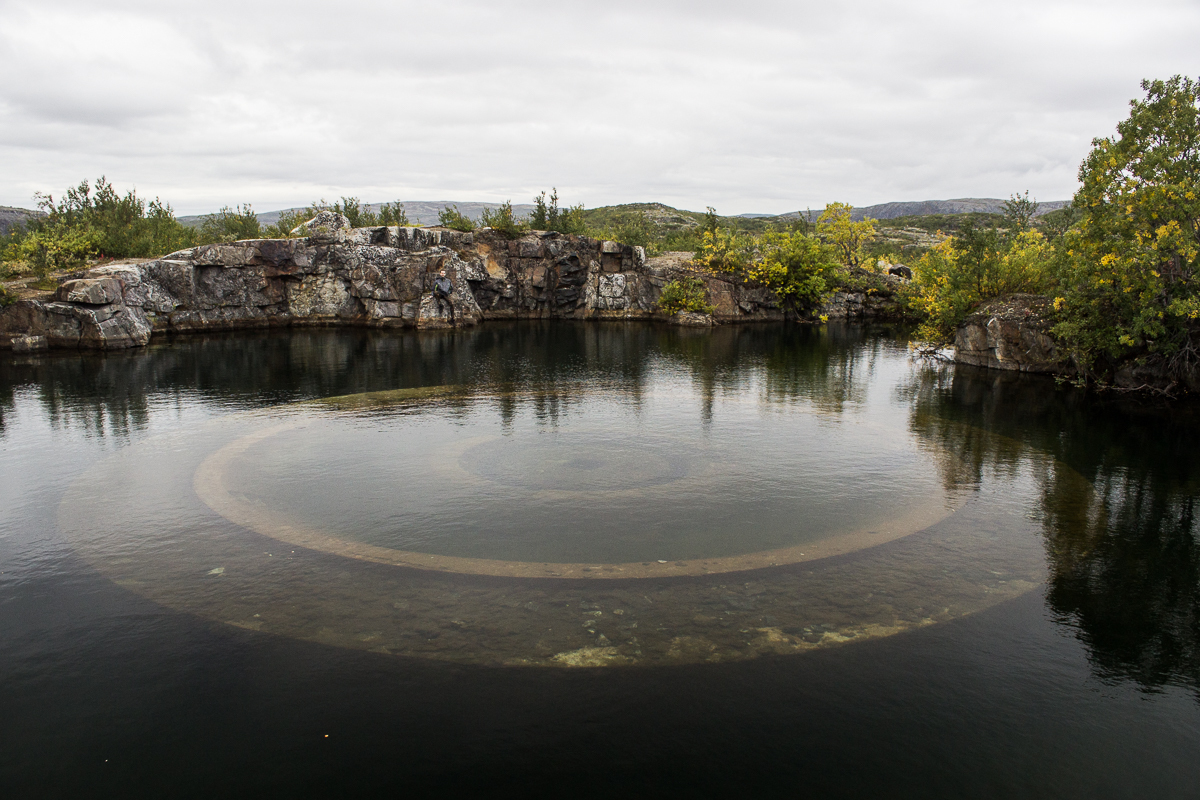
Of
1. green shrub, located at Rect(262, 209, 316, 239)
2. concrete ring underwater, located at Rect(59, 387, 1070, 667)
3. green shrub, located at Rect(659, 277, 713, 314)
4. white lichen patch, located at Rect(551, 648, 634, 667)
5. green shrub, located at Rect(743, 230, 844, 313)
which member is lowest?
white lichen patch, located at Rect(551, 648, 634, 667)

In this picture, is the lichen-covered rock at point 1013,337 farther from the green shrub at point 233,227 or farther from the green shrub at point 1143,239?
the green shrub at point 233,227

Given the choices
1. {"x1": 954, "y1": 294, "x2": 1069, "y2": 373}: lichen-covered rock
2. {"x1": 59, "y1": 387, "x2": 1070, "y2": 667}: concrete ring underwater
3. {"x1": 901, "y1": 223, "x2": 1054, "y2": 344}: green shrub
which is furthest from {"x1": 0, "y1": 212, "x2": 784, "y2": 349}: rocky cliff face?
{"x1": 59, "y1": 387, "x2": 1070, "y2": 667}: concrete ring underwater

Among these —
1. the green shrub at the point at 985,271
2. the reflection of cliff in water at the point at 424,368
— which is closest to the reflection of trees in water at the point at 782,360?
the reflection of cliff in water at the point at 424,368

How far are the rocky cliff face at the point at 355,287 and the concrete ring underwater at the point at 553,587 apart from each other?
43.5 m

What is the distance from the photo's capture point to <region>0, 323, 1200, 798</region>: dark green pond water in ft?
34.1

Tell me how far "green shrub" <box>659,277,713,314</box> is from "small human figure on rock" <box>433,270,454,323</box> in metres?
25.6

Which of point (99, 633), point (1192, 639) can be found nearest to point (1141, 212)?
point (1192, 639)

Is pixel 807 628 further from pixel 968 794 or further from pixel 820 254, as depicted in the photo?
pixel 820 254

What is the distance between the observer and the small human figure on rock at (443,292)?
76500 millimetres

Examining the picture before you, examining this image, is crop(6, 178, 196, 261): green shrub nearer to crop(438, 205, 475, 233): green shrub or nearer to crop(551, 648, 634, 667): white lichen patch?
crop(438, 205, 475, 233): green shrub

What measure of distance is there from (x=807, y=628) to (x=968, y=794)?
4.35 meters

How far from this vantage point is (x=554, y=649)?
13.1 meters

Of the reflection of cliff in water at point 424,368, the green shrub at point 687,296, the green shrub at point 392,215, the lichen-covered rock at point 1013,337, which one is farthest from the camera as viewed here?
the green shrub at point 392,215

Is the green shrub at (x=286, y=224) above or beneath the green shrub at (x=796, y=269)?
above
